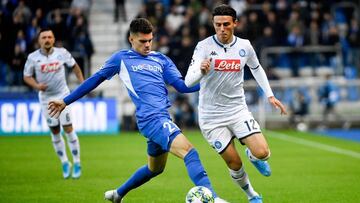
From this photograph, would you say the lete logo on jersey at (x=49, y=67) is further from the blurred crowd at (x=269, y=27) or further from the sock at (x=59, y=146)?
the blurred crowd at (x=269, y=27)

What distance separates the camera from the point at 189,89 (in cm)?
1016

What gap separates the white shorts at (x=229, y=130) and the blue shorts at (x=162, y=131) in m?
1.11

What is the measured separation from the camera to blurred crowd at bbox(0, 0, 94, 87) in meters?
26.0

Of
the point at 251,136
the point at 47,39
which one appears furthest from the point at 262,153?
the point at 47,39

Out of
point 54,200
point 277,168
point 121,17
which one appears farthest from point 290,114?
point 54,200

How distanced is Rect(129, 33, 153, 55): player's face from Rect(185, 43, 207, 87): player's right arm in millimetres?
610

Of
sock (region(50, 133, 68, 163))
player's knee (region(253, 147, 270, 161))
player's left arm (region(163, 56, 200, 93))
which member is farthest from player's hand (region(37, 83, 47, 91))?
player's knee (region(253, 147, 270, 161))

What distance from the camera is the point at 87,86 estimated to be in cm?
1006

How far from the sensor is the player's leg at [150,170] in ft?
33.6

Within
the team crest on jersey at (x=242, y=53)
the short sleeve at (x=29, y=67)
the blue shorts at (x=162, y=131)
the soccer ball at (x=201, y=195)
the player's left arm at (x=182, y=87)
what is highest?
the team crest on jersey at (x=242, y=53)

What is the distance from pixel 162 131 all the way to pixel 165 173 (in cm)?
639

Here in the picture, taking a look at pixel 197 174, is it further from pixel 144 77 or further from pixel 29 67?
pixel 29 67

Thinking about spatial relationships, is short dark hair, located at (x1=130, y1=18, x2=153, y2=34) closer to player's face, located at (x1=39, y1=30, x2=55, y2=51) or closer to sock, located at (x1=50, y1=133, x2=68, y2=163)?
player's face, located at (x1=39, y1=30, x2=55, y2=51)

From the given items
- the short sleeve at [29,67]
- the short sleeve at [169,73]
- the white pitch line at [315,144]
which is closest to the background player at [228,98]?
the short sleeve at [169,73]
